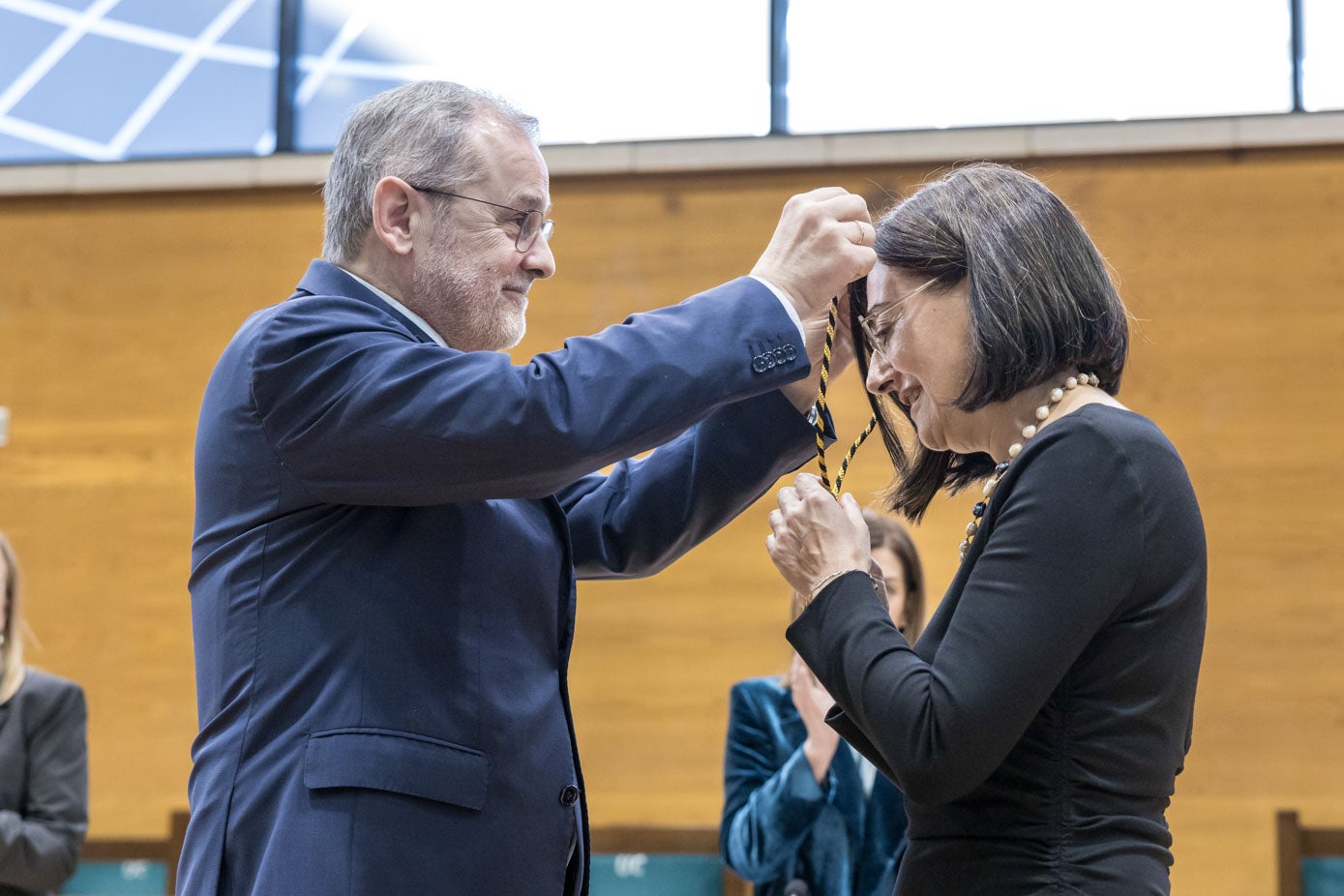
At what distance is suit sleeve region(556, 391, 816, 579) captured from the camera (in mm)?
1870

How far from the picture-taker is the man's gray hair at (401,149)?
1754 millimetres

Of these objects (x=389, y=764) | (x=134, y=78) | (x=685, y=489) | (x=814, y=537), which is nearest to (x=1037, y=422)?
(x=814, y=537)

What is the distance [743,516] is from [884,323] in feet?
10.1

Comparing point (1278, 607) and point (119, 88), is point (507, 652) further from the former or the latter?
point (119, 88)

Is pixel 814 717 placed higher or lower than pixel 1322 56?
lower

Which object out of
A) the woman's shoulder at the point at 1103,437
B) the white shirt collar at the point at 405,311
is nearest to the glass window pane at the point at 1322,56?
the woman's shoulder at the point at 1103,437

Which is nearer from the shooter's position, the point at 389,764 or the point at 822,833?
the point at 389,764

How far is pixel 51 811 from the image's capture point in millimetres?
3346

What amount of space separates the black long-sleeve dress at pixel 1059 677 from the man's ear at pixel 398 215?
2.48 feet

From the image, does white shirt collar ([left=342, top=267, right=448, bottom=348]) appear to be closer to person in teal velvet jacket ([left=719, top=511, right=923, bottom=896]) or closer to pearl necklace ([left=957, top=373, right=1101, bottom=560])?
pearl necklace ([left=957, top=373, right=1101, bottom=560])

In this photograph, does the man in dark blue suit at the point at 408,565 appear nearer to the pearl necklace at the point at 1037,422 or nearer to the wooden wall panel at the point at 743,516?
the pearl necklace at the point at 1037,422

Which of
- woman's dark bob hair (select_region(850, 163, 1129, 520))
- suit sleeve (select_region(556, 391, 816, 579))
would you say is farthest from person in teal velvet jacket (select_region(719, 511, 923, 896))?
woman's dark bob hair (select_region(850, 163, 1129, 520))

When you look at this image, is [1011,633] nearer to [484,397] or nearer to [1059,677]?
[1059,677]

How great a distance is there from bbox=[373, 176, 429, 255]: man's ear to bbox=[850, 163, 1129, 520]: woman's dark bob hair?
60 cm
